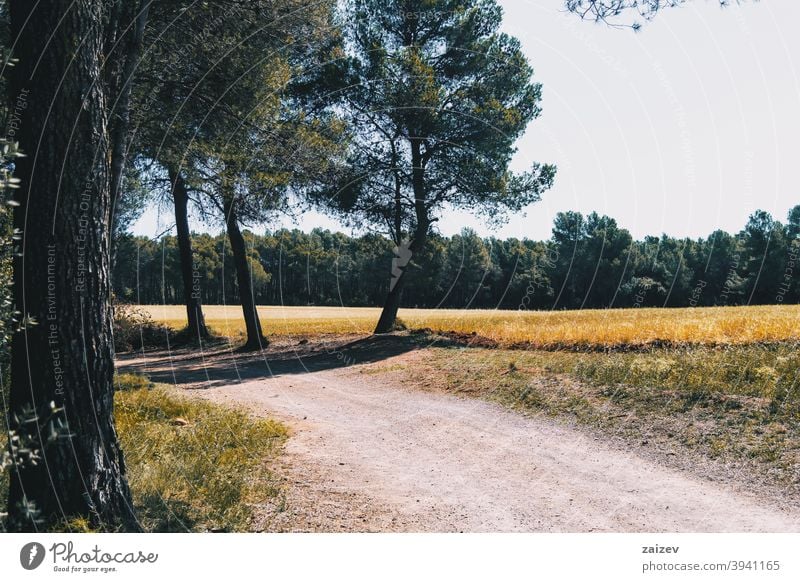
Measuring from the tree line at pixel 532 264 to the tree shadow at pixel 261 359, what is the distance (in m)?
3.04

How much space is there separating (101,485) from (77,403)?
0.76 metres

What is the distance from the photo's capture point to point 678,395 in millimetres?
10172

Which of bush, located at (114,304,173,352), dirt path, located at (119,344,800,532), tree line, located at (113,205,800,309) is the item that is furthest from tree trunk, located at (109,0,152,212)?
bush, located at (114,304,173,352)

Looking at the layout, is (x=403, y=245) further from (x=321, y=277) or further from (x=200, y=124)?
(x=321, y=277)

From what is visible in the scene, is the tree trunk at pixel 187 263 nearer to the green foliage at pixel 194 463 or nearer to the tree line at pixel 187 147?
the tree line at pixel 187 147

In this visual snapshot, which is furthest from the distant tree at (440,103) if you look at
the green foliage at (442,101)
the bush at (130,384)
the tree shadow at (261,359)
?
the bush at (130,384)

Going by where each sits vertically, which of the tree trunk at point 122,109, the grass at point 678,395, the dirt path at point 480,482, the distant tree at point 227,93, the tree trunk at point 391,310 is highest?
the distant tree at point 227,93

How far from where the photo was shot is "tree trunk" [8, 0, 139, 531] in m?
5.03

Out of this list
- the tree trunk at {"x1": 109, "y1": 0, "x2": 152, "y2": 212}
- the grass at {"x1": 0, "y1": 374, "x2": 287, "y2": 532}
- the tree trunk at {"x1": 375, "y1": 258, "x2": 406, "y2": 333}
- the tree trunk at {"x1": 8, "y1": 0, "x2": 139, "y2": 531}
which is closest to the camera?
the tree trunk at {"x1": 8, "y1": 0, "x2": 139, "y2": 531}

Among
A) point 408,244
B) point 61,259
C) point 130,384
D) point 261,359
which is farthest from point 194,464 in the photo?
point 408,244

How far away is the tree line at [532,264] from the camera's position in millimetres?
26781

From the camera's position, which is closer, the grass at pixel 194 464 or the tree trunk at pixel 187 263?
the grass at pixel 194 464

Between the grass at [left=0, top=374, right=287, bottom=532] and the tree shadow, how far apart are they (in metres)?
6.16

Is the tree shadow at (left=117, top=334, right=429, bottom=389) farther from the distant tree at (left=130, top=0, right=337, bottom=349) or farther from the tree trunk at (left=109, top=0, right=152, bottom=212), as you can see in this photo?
the tree trunk at (left=109, top=0, right=152, bottom=212)
